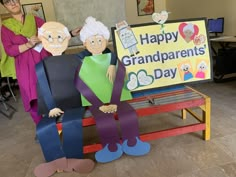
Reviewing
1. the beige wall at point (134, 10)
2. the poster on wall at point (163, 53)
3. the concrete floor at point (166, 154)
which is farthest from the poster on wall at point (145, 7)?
the poster on wall at point (163, 53)

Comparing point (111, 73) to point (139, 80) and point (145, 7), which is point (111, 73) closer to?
point (139, 80)

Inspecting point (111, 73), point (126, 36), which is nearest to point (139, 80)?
point (111, 73)

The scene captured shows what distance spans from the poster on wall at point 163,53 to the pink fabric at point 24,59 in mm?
671

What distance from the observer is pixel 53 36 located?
1664 mm

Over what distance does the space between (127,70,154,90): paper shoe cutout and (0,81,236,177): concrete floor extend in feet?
1.71

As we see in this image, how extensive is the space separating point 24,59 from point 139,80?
94 cm

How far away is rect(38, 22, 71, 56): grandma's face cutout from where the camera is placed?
1656 millimetres

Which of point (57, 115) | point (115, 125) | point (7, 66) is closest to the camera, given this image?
point (115, 125)

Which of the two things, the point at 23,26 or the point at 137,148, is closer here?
the point at 137,148

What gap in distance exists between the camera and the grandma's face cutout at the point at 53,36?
1.66 metres

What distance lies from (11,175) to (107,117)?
2.83 ft

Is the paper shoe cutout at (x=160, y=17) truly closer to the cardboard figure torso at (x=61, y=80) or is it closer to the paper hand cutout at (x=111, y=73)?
the paper hand cutout at (x=111, y=73)

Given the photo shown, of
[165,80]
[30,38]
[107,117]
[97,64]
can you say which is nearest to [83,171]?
[107,117]

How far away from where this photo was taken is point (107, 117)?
1609mm
